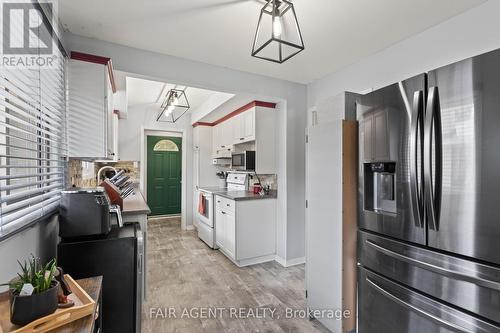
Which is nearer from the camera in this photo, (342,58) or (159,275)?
(342,58)

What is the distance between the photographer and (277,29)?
154 cm

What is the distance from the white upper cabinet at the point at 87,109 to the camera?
1979 millimetres

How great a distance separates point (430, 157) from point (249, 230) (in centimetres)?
242

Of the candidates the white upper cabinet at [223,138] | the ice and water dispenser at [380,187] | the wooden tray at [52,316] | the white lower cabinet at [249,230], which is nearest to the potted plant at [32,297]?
the wooden tray at [52,316]

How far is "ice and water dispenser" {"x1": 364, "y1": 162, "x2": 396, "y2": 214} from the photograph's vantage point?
1.73m

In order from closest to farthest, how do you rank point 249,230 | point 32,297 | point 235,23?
1. point 32,297
2. point 235,23
3. point 249,230

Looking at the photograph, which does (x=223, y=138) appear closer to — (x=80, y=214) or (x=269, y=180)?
(x=269, y=180)

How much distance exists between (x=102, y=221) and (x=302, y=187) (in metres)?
2.47

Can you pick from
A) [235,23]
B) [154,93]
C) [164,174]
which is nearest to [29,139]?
[235,23]

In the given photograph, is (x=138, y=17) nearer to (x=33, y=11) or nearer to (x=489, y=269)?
(x=33, y=11)

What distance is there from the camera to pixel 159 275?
3.08m

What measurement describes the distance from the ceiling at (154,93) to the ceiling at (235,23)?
131 centimetres

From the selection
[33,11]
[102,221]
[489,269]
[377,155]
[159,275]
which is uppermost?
[33,11]

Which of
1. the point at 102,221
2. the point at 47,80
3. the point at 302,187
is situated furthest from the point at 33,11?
the point at 302,187
